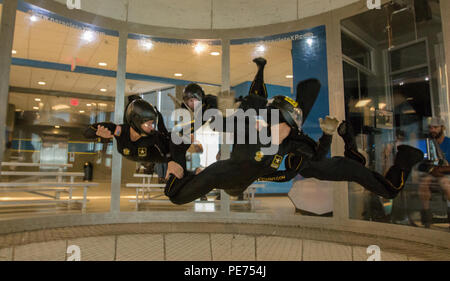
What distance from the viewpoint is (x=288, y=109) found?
232 centimetres

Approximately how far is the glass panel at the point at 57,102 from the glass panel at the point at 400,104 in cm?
451

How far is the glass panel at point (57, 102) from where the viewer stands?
193 inches

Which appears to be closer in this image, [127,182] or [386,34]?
[386,34]

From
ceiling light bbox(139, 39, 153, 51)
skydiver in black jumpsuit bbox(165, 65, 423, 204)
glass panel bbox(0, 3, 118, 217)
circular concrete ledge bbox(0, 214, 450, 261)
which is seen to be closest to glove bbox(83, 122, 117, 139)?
skydiver in black jumpsuit bbox(165, 65, 423, 204)

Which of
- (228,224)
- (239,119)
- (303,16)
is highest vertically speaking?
(303,16)

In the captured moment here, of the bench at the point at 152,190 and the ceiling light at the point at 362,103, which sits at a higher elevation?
the ceiling light at the point at 362,103

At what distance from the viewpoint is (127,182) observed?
230 inches

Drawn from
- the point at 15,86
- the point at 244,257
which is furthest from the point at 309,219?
the point at 15,86

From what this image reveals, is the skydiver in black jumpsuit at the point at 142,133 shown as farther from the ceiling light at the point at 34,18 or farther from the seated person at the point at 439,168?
the seated person at the point at 439,168

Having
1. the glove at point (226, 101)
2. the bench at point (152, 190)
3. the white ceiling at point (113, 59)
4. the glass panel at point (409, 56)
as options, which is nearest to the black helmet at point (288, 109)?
the glove at point (226, 101)

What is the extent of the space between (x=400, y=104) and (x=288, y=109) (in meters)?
3.45

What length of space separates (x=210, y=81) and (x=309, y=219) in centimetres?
324

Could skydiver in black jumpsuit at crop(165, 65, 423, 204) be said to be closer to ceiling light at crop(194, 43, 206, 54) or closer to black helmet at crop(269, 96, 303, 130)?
black helmet at crop(269, 96, 303, 130)

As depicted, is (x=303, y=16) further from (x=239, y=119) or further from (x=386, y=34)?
(x=239, y=119)
